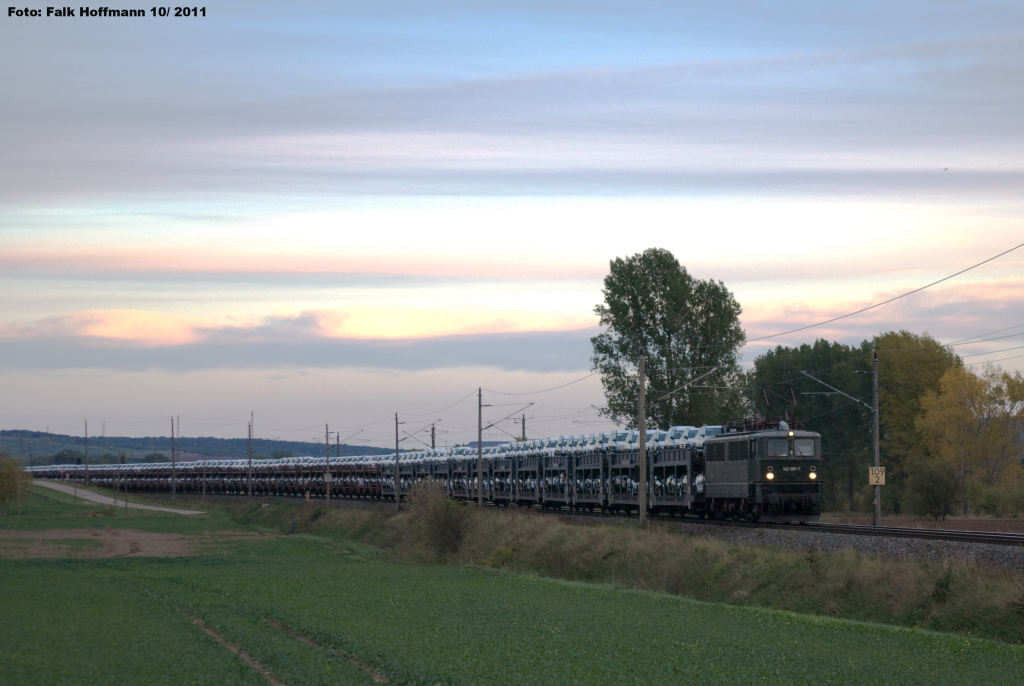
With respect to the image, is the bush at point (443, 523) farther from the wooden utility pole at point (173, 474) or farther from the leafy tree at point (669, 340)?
the wooden utility pole at point (173, 474)

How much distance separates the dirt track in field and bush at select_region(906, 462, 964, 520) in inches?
1795

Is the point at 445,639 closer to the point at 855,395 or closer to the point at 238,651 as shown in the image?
the point at 238,651

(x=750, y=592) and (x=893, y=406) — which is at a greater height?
(x=893, y=406)

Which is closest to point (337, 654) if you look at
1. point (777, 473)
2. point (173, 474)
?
point (777, 473)

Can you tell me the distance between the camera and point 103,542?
245ft

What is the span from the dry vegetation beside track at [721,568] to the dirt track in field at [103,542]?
55.3 feet

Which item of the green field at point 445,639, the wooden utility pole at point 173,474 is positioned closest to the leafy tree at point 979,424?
the green field at point 445,639

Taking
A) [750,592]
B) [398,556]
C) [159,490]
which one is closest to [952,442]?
[398,556]

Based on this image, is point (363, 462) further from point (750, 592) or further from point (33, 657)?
point (33, 657)

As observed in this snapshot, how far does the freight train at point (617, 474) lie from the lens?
41188 millimetres

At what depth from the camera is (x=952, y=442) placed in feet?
266

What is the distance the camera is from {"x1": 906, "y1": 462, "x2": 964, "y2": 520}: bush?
54625 millimetres

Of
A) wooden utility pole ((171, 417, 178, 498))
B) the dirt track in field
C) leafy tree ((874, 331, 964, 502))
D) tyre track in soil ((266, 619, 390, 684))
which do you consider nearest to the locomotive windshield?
tyre track in soil ((266, 619, 390, 684))

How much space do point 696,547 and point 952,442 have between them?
51.2m
